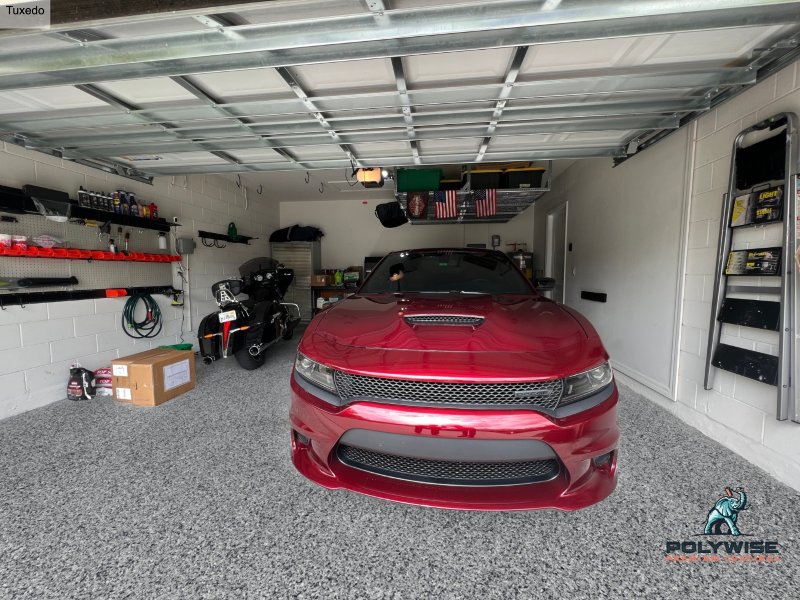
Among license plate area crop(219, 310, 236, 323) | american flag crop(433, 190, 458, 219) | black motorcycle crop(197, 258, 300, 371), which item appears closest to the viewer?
license plate area crop(219, 310, 236, 323)

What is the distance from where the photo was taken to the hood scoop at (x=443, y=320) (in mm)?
1448

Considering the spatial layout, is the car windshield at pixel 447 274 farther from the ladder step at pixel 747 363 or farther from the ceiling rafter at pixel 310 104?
the ladder step at pixel 747 363

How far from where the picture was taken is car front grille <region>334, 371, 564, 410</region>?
1129 mm

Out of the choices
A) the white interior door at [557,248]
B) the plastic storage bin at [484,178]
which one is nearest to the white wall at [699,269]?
the plastic storage bin at [484,178]

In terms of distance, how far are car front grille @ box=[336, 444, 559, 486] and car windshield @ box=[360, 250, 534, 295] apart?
3.73 ft

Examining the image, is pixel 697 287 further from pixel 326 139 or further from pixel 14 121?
pixel 14 121

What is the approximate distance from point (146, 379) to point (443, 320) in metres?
2.61

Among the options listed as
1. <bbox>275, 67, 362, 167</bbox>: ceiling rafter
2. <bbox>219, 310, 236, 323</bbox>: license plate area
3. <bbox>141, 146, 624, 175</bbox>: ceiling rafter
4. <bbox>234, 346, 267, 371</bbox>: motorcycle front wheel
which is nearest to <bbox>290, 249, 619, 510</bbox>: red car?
<bbox>275, 67, 362, 167</bbox>: ceiling rafter

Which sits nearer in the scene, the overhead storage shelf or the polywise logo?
the polywise logo

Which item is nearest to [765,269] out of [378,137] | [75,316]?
[378,137]

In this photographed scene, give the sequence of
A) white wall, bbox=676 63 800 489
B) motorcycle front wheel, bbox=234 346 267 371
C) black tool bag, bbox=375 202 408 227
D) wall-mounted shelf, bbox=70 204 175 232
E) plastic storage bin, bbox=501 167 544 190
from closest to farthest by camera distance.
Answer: white wall, bbox=676 63 800 489
wall-mounted shelf, bbox=70 204 175 232
motorcycle front wheel, bbox=234 346 267 371
plastic storage bin, bbox=501 167 544 190
black tool bag, bbox=375 202 408 227

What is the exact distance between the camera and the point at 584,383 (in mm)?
1195

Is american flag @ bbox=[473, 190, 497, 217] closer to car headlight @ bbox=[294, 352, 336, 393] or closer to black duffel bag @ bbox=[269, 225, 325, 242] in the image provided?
black duffel bag @ bbox=[269, 225, 325, 242]

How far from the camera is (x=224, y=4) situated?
4.03ft
